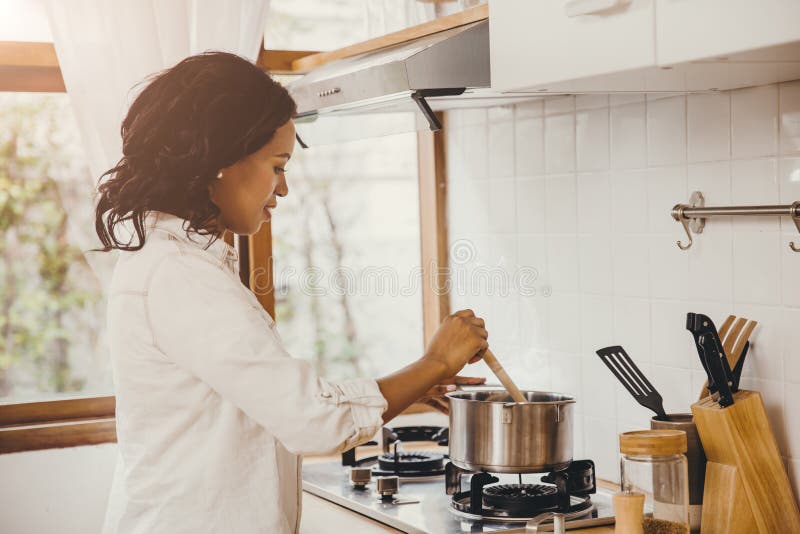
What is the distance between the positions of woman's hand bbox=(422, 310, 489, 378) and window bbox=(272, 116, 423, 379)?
1117mm

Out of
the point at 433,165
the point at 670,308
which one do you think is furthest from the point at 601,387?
the point at 433,165

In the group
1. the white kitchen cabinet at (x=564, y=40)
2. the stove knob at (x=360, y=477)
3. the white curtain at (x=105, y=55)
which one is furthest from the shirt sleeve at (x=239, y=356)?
the white curtain at (x=105, y=55)

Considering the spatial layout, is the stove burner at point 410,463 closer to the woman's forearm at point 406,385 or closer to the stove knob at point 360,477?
the stove knob at point 360,477

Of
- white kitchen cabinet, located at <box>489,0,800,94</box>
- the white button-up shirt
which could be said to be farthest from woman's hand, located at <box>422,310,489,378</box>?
white kitchen cabinet, located at <box>489,0,800,94</box>

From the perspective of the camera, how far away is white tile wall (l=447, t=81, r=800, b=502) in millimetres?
1688

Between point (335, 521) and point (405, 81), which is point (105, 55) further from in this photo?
point (335, 521)

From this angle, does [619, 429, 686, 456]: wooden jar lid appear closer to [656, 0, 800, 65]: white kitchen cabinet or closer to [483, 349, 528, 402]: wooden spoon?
[483, 349, 528, 402]: wooden spoon

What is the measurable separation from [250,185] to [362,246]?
124cm

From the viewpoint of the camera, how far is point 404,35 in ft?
6.57

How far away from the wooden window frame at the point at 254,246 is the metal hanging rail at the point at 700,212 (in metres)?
0.51

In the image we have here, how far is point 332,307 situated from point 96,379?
2.06 ft

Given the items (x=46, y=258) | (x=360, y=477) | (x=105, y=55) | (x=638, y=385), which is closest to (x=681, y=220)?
(x=638, y=385)

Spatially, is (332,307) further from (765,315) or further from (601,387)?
(765,315)

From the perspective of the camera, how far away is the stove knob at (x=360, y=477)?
208 centimetres
